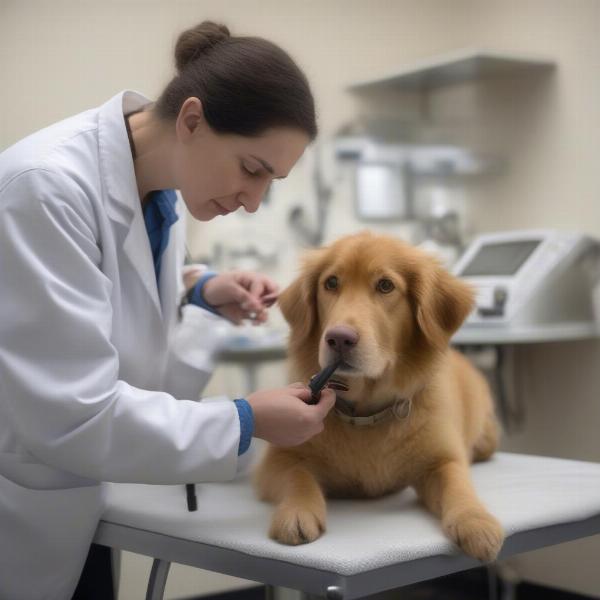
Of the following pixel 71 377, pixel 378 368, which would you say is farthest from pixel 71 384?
pixel 378 368

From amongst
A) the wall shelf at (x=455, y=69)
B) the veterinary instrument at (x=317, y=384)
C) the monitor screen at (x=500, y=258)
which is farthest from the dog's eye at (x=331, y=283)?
the wall shelf at (x=455, y=69)

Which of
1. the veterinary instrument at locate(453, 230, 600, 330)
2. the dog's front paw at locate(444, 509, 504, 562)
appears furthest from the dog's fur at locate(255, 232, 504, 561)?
the veterinary instrument at locate(453, 230, 600, 330)

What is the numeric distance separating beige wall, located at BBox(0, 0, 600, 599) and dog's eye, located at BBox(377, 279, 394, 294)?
4.55 feet

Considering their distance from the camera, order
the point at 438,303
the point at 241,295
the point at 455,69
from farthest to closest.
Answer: the point at 455,69
the point at 241,295
the point at 438,303

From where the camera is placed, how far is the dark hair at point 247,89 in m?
1.17

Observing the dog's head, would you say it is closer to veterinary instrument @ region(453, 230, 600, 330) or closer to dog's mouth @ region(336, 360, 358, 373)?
dog's mouth @ region(336, 360, 358, 373)

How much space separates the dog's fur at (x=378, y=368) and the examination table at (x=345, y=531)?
5 centimetres

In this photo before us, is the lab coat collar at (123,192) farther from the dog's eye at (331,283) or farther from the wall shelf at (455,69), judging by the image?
the wall shelf at (455,69)

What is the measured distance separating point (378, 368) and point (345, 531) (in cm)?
28

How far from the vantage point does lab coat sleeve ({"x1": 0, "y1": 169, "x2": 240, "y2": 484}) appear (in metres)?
1.01

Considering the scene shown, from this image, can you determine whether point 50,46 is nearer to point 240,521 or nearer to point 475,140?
point 475,140

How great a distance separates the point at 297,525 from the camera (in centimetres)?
104

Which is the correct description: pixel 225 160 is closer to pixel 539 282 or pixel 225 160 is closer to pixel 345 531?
pixel 345 531

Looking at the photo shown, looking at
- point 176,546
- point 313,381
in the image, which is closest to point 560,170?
point 313,381
